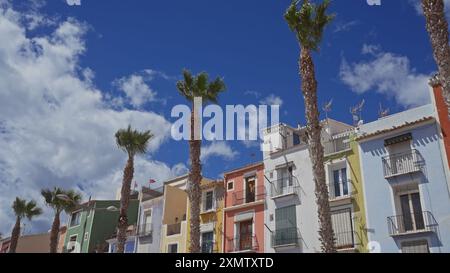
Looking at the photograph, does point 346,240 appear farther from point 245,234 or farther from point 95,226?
point 95,226

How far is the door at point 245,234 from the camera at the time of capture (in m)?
32.5

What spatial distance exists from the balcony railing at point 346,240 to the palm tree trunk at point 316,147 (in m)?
6.72

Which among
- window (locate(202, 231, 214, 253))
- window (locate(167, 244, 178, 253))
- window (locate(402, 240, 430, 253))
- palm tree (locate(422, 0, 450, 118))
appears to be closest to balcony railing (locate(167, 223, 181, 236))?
window (locate(167, 244, 178, 253))

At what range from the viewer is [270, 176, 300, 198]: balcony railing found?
101ft

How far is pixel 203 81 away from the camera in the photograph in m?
28.2

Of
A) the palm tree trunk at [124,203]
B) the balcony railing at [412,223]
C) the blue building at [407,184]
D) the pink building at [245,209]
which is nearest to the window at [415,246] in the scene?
the blue building at [407,184]

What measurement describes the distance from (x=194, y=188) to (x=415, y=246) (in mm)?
11986

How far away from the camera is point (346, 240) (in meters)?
26.3

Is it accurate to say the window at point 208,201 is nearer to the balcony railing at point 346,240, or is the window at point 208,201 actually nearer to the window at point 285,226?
the window at point 285,226

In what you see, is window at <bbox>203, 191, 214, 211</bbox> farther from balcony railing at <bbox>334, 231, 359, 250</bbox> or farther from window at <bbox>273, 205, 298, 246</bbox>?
balcony railing at <bbox>334, 231, 359, 250</bbox>

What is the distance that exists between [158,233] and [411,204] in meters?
22.3
